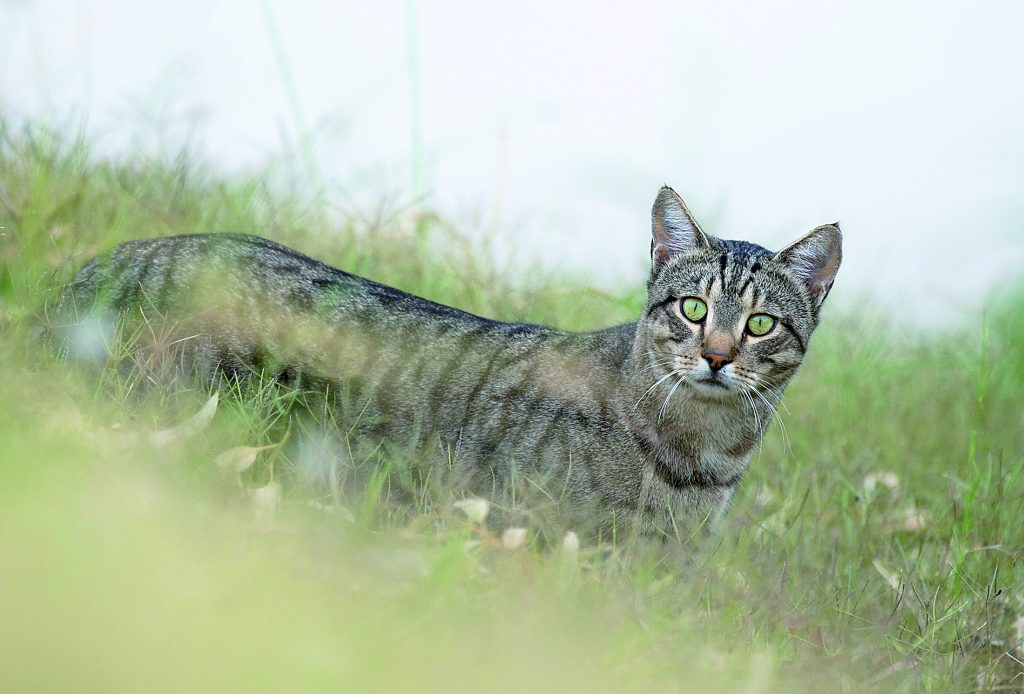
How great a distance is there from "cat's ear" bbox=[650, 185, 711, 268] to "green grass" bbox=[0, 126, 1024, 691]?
4.18ft

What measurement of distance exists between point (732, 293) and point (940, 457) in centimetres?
326

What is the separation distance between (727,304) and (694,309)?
15 centimetres

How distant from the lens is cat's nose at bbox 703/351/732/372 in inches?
175

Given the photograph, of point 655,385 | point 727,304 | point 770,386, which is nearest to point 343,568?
point 655,385

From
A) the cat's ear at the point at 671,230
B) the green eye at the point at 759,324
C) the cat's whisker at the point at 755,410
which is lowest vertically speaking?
the cat's whisker at the point at 755,410

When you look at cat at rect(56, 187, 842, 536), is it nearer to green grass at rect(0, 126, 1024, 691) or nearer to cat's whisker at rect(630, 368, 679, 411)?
cat's whisker at rect(630, 368, 679, 411)

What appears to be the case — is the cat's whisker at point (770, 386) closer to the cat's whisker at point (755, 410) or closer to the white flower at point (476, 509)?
the cat's whisker at point (755, 410)

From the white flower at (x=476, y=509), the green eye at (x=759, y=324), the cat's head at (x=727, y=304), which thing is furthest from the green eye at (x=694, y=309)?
the white flower at (x=476, y=509)

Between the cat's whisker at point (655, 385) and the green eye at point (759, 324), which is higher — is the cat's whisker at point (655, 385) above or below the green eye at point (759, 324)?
below

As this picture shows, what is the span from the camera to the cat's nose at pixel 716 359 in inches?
175

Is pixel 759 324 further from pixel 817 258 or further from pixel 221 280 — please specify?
pixel 221 280

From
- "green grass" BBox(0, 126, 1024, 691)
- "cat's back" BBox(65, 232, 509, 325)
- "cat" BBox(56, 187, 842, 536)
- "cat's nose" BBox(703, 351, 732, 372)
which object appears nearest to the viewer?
"green grass" BBox(0, 126, 1024, 691)

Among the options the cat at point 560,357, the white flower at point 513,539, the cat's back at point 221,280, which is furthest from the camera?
the cat's back at point 221,280

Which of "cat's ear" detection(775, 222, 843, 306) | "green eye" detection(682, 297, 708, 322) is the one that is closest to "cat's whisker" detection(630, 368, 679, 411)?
→ "green eye" detection(682, 297, 708, 322)
